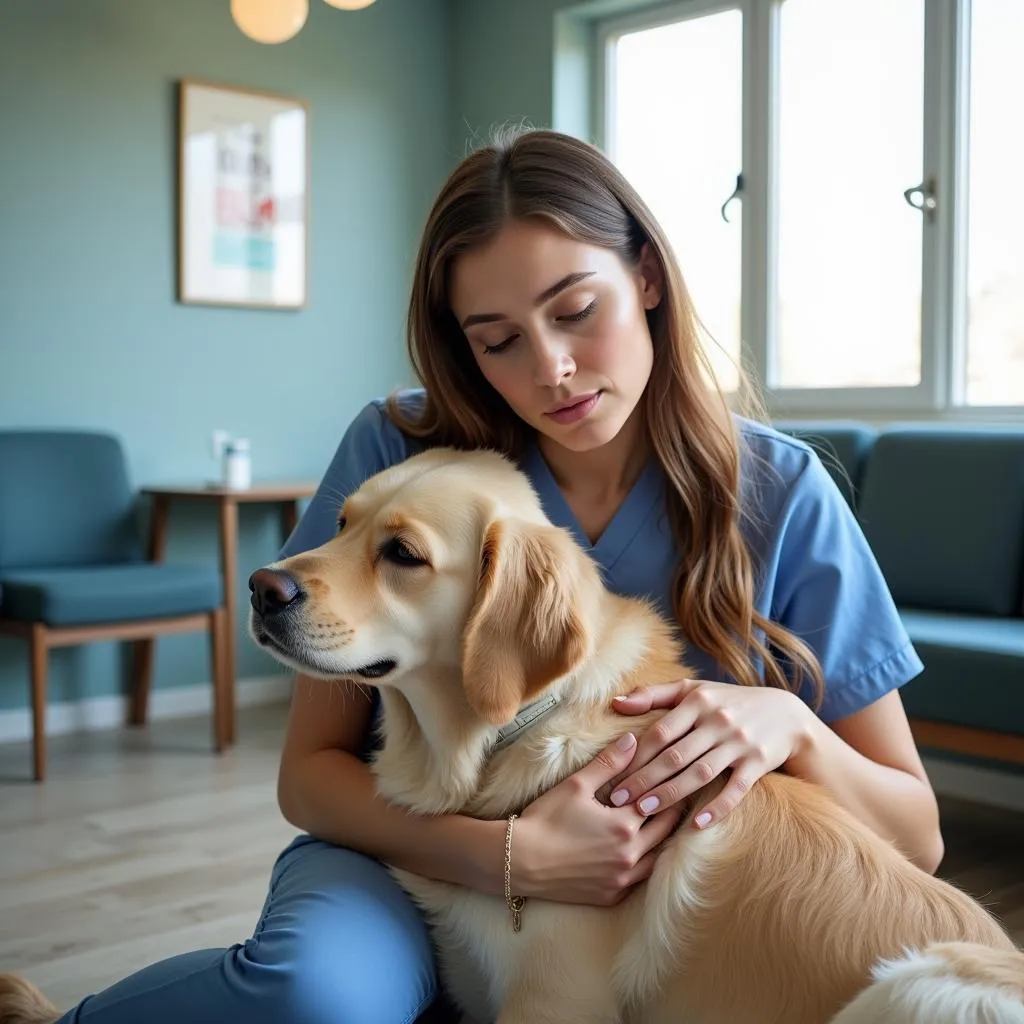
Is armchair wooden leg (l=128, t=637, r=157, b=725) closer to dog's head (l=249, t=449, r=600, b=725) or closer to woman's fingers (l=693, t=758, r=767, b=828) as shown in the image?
dog's head (l=249, t=449, r=600, b=725)

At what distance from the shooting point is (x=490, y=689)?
120 centimetres

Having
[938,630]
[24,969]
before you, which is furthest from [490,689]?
[938,630]

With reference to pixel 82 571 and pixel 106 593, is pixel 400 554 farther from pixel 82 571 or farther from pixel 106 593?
pixel 82 571

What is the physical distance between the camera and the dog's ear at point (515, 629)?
1204 millimetres

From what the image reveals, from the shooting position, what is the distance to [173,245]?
172 inches

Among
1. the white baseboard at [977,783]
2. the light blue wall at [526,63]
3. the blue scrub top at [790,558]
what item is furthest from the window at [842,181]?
the blue scrub top at [790,558]

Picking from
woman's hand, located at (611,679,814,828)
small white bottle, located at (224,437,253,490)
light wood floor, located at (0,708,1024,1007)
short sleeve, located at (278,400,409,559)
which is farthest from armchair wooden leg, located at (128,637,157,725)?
woman's hand, located at (611,679,814,828)

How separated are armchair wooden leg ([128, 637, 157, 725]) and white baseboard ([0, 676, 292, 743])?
0.03m

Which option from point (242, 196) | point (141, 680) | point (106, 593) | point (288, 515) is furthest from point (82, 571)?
point (242, 196)

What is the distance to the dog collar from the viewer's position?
125cm

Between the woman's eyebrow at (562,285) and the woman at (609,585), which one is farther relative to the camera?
the woman's eyebrow at (562,285)

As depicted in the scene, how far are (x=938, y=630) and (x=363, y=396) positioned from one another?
2.77 meters

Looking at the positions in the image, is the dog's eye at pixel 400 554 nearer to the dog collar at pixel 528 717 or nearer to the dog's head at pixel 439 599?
the dog's head at pixel 439 599

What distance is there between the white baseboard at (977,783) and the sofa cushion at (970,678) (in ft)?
2.18
